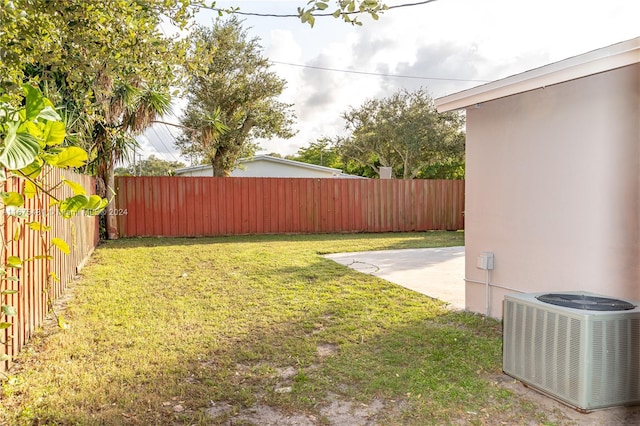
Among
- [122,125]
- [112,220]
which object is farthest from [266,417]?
[112,220]

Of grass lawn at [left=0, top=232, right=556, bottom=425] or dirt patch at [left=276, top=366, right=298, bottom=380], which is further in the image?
dirt patch at [left=276, top=366, right=298, bottom=380]

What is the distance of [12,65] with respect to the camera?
279 cm

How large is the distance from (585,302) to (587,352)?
36 centimetres

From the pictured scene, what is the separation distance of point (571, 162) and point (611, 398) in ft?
5.39

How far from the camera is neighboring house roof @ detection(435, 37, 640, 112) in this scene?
258 centimetres

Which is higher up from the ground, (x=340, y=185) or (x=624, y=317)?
(x=340, y=185)

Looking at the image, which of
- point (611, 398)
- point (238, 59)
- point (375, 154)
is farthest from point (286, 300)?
point (375, 154)

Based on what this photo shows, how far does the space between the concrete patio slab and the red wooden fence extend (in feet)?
12.4

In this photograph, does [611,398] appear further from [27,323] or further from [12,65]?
[12,65]

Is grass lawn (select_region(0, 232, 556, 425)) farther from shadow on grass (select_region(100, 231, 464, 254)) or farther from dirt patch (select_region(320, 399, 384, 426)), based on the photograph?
shadow on grass (select_region(100, 231, 464, 254))

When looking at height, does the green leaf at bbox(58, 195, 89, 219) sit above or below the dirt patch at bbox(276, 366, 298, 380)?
above

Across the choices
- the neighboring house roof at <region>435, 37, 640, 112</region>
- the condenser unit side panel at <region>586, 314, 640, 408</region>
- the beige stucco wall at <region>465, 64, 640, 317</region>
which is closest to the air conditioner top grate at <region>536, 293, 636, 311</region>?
the condenser unit side panel at <region>586, 314, 640, 408</region>

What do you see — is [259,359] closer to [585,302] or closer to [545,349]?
[545,349]

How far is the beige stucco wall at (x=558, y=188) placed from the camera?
2.86 m
